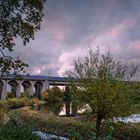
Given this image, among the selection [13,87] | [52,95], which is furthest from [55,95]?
[13,87]

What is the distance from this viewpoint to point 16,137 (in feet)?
35.2

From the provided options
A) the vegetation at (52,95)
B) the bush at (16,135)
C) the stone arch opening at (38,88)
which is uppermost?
the stone arch opening at (38,88)

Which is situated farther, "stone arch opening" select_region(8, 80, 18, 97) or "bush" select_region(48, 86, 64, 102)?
"stone arch opening" select_region(8, 80, 18, 97)

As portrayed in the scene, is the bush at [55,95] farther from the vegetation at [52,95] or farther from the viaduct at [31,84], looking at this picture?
the viaduct at [31,84]

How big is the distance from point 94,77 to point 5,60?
932 centimetres

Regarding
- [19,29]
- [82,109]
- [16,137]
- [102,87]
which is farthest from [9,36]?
[82,109]

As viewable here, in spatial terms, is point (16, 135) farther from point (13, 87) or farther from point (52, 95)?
point (13, 87)

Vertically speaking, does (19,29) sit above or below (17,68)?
above

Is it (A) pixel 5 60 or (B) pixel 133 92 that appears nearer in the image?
(A) pixel 5 60

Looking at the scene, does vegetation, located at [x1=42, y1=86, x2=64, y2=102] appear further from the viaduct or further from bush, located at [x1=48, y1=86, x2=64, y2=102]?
the viaduct

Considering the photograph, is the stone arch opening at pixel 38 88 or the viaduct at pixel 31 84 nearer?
the viaduct at pixel 31 84

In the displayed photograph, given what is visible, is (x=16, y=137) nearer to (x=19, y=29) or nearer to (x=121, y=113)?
(x=19, y=29)

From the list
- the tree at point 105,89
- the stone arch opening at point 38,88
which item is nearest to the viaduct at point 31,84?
the stone arch opening at point 38,88

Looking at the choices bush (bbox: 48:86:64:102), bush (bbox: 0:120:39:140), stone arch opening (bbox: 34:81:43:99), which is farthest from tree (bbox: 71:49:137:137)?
stone arch opening (bbox: 34:81:43:99)
